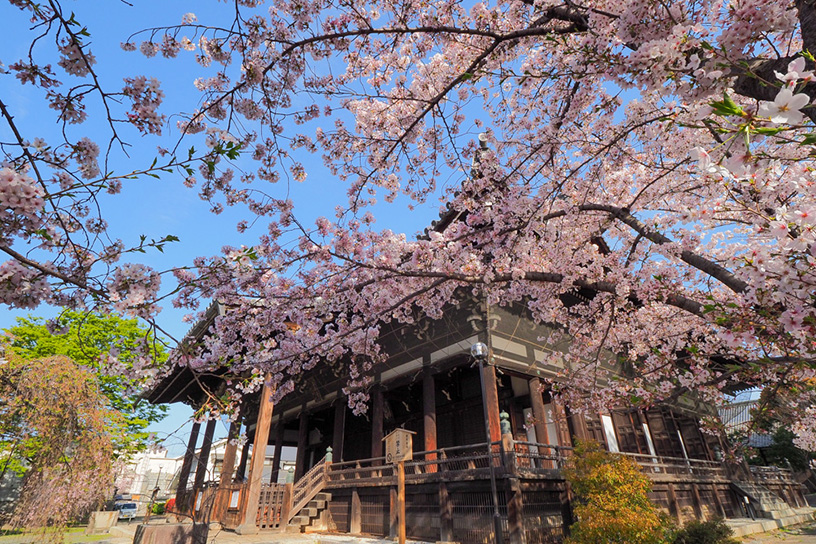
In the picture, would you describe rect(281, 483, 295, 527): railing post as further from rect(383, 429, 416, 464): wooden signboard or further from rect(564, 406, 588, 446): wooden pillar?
rect(564, 406, 588, 446): wooden pillar

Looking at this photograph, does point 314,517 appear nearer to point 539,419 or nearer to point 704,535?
point 539,419

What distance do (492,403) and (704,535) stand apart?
15.2 feet

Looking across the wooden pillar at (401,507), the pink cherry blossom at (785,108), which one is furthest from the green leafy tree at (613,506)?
the pink cherry blossom at (785,108)

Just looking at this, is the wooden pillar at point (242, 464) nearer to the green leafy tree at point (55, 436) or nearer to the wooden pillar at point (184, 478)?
the wooden pillar at point (184, 478)

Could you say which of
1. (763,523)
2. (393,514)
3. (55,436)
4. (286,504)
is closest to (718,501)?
(763,523)

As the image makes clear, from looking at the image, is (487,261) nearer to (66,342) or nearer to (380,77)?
(380,77)

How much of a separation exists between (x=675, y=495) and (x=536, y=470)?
6200mm

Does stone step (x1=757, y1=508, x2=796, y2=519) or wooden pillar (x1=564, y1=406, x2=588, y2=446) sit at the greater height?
wooden pillar (x1=564, y1=406, x2=588, y2=446)

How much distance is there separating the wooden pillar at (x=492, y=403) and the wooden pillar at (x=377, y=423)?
13.2 ft

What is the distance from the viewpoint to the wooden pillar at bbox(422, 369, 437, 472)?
1022cm

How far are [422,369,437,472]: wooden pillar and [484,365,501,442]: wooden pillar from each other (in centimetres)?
181

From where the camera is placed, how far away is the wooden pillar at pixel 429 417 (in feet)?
33.5

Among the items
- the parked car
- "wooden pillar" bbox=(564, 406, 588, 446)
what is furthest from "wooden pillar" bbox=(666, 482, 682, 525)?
the parked car

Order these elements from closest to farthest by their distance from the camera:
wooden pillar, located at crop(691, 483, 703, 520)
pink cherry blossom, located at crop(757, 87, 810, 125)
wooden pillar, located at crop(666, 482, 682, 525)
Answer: pink cherry blossom, located at crop(757, 87, 810, 125) < wooden pillar, located at crop(666, 482, 682, 525) < wooden pillar, located at crop(691, 483, 703, 520)
